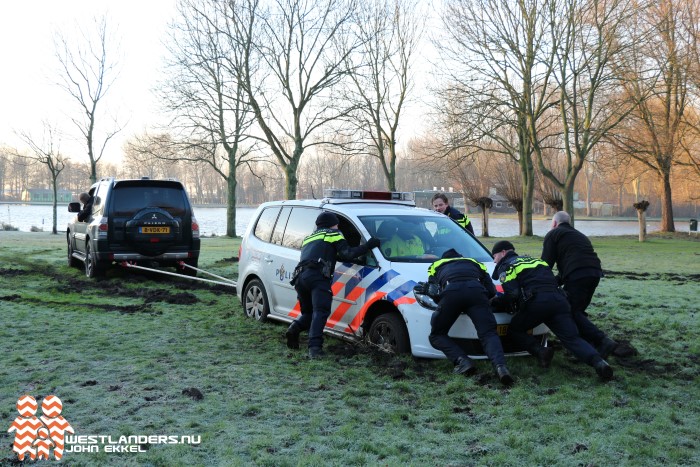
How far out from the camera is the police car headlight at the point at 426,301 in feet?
20.5

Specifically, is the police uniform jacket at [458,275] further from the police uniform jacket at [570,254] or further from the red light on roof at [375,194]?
the red light on roof at [375,194]

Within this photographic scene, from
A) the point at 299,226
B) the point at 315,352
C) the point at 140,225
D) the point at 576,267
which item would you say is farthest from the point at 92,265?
the point at 576,267

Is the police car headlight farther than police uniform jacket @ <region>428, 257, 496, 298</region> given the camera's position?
Yes

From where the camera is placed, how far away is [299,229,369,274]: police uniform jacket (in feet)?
23.0

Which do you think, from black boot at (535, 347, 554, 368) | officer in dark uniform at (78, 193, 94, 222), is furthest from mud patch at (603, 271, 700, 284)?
officer in dark uniform at (78, 193, 94, 222)

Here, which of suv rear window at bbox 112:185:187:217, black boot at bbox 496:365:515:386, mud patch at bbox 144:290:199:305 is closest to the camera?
black boot at bbox 496:365:515:386

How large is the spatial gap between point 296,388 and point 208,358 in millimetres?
1489

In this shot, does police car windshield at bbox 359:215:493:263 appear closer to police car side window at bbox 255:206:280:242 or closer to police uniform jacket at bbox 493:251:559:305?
police uniform jacket at bbox 493:251:559:305

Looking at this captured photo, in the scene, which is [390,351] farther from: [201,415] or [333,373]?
[201,415]

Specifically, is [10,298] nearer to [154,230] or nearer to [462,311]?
[154,230]

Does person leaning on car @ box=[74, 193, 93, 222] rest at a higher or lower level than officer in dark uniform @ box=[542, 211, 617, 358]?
higher

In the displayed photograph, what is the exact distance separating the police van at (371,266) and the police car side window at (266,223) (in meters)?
0.02

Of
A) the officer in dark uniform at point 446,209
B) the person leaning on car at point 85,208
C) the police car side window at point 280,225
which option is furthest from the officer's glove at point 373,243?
the person leaning on car at point 85,208

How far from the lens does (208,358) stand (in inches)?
267
